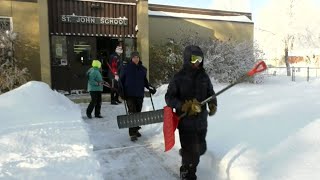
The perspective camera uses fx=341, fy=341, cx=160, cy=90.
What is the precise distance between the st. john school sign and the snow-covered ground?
533cm

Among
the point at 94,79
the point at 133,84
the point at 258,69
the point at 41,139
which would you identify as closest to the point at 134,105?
the point at 133,84

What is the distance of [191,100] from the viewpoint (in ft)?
12.9

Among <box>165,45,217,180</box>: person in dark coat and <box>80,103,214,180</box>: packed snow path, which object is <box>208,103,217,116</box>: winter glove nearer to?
<box>165,45,217,180</box>: person in dark coat

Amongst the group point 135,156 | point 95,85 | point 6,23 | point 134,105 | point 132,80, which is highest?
point 6,23

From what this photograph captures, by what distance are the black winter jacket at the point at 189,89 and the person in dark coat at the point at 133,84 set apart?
247 centimetres

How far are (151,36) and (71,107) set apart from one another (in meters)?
6.76

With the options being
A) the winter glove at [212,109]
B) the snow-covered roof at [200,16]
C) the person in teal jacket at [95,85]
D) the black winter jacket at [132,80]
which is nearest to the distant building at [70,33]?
the snow-covered roof at [200,16]

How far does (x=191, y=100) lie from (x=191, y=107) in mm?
151

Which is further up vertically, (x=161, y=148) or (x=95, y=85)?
(x=95, y=85)

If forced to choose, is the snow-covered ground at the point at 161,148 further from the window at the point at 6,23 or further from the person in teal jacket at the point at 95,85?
the window at the point at 6,23

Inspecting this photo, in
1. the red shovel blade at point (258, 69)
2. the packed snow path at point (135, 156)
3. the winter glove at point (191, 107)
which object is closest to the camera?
the red shovel blade at point (258, 69)

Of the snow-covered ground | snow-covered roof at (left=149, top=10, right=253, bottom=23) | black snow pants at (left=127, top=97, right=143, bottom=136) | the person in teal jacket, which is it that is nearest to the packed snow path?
the snow-covered ground

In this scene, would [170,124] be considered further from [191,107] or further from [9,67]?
[9,67]

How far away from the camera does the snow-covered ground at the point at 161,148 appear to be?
13.2 ft
